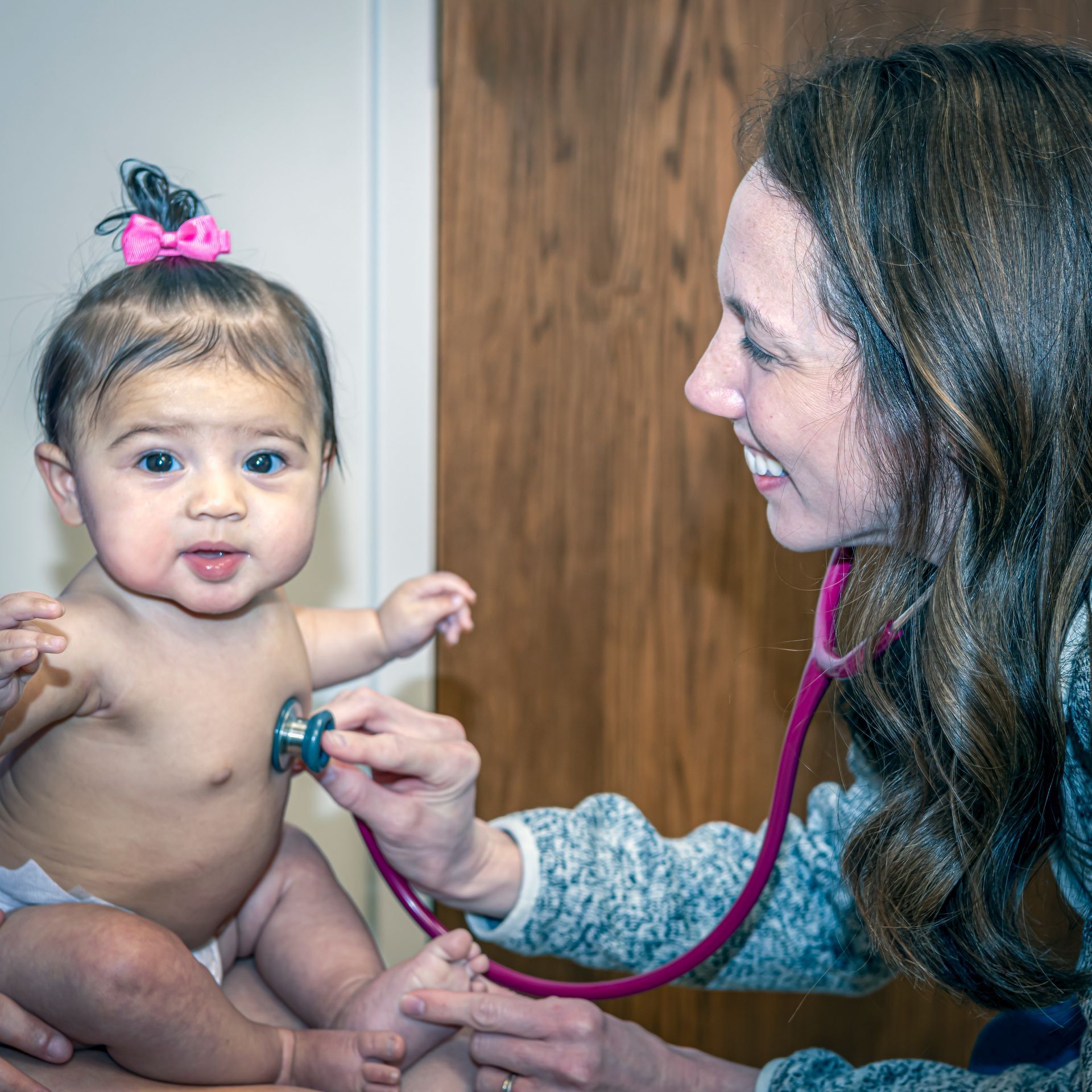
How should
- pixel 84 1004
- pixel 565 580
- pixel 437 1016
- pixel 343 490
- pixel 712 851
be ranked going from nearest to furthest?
pixel 84 1004
pixel 437 1016
pixel 712 851
pixel 343 490
pixel 565 580

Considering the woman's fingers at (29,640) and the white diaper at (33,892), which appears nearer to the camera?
the woman's fingers at (29,640)

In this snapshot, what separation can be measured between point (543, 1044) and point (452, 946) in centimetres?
10

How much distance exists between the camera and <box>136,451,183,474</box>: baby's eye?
70 centimetres

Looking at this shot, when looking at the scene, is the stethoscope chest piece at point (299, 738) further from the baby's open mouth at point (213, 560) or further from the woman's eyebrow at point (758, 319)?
the woman's eyebrow at point (758, 319)

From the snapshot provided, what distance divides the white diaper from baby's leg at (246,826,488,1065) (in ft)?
0.50

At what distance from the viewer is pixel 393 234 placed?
1384mm

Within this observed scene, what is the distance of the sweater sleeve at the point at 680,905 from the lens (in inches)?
37.0

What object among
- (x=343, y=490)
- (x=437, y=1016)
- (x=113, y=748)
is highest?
(x=343, y=490)

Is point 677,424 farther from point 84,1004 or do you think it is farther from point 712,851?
point 84,1004

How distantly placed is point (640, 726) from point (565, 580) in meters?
0.23

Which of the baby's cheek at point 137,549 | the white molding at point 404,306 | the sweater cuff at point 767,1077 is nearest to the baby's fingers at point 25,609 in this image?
the baby's cheek at point 137,549

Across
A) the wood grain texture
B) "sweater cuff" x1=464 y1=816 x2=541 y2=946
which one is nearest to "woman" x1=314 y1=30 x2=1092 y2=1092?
"sweater cuff" x1=464 y1=816 x2=541 y2=946

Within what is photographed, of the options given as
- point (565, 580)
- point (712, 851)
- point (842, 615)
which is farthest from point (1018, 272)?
point (565, 580)

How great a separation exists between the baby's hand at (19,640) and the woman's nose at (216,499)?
0.12m
